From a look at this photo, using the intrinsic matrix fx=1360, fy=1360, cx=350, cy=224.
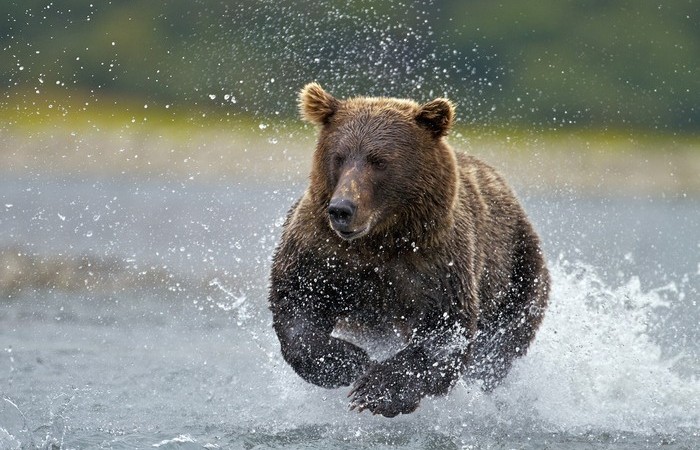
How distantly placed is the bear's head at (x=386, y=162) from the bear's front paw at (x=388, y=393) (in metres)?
0.85

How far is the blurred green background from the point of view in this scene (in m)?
21.3

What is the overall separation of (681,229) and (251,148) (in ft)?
22.2

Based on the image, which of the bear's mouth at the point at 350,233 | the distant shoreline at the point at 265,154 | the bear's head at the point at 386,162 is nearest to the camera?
the bear's mouth at the point at 350,233

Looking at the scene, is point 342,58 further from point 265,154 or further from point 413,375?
point 413,375

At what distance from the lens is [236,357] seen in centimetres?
1089

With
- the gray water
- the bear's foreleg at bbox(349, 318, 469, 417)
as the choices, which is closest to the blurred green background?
the gray water

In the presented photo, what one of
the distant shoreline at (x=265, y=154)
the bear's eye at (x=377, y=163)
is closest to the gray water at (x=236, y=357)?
the bear's eye at (x=377, y=163)

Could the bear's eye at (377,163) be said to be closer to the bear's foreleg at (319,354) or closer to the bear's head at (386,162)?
the bear's head at (386,162)

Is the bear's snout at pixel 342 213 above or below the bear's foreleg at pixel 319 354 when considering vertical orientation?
above

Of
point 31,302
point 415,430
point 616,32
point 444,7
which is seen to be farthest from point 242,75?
point 415,430

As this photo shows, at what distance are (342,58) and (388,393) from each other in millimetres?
14348

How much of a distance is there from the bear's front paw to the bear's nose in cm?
114

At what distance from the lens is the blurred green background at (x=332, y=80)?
21281mm

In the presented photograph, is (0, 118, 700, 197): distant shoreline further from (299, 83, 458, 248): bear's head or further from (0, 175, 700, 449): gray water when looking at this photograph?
(299, 83, 458, 248): bear's head
